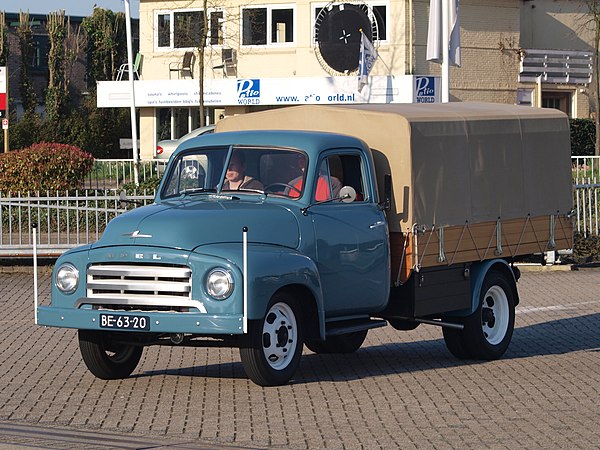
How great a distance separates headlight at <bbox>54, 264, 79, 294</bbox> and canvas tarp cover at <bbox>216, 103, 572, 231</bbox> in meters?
2.79

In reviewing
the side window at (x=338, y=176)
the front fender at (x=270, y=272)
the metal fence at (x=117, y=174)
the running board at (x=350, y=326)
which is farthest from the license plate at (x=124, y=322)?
the metal fence at (x=117, y=174)

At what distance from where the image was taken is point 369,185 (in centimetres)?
1170

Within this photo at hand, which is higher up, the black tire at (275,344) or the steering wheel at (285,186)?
the steering wheel at (285,186)

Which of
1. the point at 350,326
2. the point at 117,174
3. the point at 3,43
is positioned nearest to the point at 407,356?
the point at 350,326

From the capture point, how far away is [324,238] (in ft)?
36.3

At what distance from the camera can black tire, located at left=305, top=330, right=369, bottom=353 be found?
13.0 meters

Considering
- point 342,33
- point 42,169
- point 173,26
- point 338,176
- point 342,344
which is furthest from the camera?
point 173,26

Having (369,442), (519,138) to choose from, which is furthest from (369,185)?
(369,442)

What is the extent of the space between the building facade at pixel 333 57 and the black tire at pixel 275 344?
33.1m

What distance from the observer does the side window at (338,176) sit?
447 inches

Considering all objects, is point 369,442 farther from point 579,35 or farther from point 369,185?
point 579,35

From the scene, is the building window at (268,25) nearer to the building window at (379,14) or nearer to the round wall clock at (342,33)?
the round wall clock at (342,33)

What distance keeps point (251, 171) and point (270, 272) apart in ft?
4.83

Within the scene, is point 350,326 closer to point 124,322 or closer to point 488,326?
A: point 488,326
